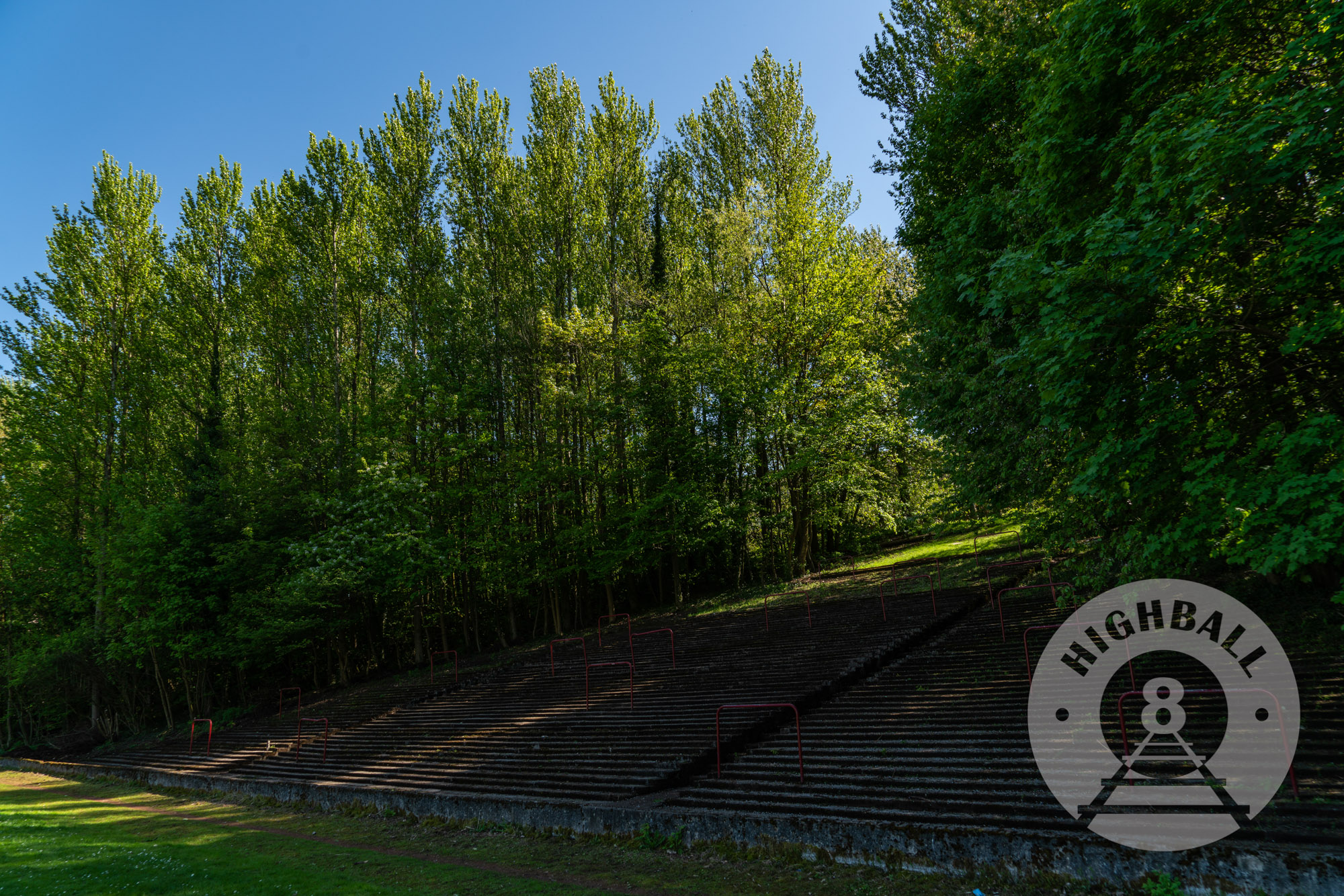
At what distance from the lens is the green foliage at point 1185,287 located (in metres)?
5.49

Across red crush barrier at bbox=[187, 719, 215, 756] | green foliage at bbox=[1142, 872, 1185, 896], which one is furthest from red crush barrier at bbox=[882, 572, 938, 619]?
red crush barrier at bbox=[187, 719, 215, 756]

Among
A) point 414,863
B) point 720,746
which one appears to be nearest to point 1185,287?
point 720,746

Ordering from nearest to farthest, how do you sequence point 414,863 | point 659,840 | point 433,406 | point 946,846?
point 946,846 < point 659,840 < point 414,863 < point 433,406

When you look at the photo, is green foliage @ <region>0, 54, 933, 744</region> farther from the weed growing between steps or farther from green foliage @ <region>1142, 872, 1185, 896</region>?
green foliage @ <region>1142, 872, 1185, 896</region>

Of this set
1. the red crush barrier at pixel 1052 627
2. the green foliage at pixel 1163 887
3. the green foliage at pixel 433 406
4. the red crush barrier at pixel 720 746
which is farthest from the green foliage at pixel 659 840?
the green foliage at pixel 433 406

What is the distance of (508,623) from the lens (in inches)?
1075

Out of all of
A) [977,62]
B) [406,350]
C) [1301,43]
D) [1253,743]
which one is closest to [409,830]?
[1253,743]

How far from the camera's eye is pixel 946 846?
625 cm

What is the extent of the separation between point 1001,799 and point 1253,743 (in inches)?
101

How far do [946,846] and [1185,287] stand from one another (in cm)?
601

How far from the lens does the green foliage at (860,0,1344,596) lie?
5488mm

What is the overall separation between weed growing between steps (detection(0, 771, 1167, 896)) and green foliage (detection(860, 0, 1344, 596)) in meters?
3.49

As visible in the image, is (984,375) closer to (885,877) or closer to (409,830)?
(885,877)

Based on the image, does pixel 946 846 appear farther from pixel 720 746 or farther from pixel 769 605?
pixel 769 605
